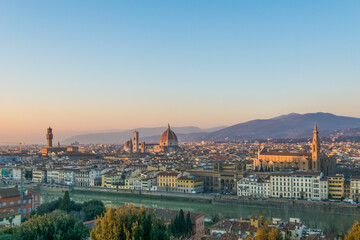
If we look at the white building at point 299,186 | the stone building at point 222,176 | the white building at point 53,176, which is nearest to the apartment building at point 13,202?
the white building at point 299,186

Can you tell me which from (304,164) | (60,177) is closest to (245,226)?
(304,164)

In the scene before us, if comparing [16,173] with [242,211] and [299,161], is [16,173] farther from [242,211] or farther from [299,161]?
[299,161]

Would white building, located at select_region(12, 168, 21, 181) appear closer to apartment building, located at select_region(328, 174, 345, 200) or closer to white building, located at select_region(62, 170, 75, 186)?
white building, located at select_region(62, 170, 75, 186)

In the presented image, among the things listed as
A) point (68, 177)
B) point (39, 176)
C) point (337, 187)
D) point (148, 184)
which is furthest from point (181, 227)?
point (39, 176)

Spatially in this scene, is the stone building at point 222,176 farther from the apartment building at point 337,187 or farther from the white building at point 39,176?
the white building at point 39,176

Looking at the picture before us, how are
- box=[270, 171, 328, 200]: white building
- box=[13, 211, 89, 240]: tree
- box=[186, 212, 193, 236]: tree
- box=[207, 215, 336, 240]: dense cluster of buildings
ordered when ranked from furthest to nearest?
box=[270, 171, 328, 200]: white building
box=[186, 212, 193, 236]: tree
box=[207, 215, 336, 240]: dense cluster of buildings
box=[13, 211, 89, 240]: tree

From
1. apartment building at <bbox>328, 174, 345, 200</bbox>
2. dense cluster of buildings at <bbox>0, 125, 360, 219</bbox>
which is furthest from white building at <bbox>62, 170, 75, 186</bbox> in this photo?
apartment building at <bbox>328, 174, 345, 200</bbox>
